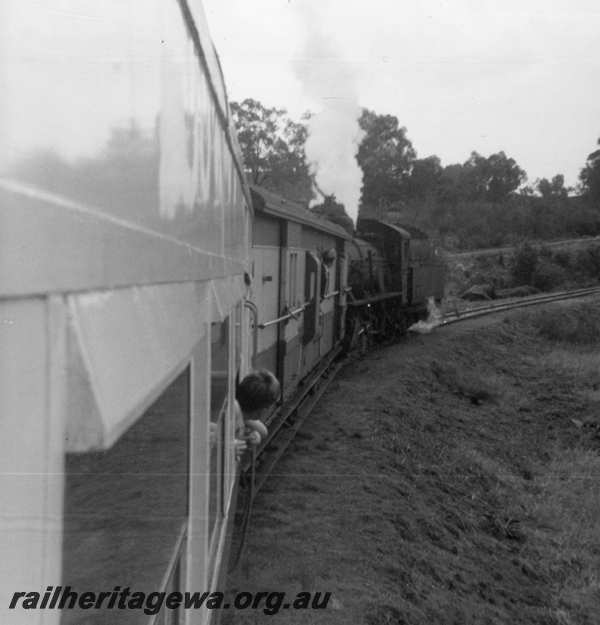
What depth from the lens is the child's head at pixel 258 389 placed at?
4.18 meters

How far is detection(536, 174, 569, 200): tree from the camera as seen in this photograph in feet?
182

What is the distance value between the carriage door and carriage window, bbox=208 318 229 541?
6.51m

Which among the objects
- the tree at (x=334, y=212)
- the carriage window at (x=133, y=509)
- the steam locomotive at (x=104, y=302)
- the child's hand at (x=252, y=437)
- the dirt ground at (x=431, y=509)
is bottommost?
the dirt ground at (x=431, y=509)

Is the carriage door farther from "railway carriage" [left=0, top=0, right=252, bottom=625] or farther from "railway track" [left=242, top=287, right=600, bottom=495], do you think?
"railway carriage" [left=0, top=0, right=252, bottom=625]

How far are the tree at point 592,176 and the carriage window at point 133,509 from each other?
1771 inches

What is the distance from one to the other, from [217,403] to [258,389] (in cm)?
145

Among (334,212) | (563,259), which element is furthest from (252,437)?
(563,259)

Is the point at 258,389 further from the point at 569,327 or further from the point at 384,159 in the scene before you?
the point at 384,159

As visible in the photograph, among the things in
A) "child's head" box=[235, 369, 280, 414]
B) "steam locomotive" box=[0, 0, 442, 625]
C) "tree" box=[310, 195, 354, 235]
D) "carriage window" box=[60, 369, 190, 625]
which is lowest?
"child's head" box=[235, 369, 280, 414]

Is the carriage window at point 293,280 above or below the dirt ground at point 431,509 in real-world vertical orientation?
above

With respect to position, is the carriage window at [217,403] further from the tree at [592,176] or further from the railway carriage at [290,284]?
the tree at [592,176]

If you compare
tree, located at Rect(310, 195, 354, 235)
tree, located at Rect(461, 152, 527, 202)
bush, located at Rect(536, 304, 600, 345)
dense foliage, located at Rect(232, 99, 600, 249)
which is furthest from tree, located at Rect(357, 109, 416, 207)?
tree, located at Rect(310, 195, 354, 235)

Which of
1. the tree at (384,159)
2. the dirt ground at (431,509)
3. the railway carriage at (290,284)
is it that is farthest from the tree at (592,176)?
the railway carriage at (290,284)

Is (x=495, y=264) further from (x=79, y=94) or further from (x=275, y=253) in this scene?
(x=79, y=94)
